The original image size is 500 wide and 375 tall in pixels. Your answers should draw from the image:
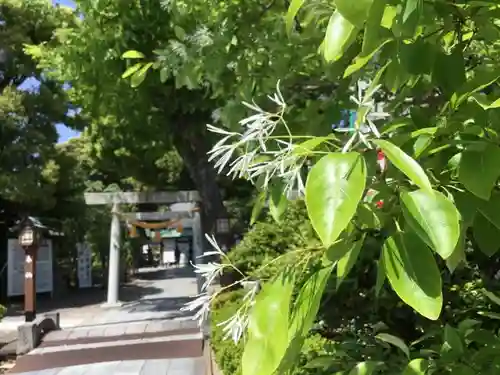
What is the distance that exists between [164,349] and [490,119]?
806 centimetres

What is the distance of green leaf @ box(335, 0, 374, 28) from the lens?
782 mm

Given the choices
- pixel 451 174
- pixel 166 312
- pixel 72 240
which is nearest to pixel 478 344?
pixel 451 174

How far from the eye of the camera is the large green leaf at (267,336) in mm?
757

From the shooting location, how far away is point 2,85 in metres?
16.1

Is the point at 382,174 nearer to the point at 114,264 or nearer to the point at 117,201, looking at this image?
the point at 114,264

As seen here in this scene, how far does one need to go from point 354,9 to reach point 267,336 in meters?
0.43

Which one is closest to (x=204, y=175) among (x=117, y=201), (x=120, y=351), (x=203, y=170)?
(x=203, y=170)

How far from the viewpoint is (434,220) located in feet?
2.29

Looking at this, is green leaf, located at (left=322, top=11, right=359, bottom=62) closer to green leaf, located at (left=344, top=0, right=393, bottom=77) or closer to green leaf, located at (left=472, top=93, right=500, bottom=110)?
green leaf, located at (left=344, top=0, right=393, bottom=77)

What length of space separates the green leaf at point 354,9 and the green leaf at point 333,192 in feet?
0.65

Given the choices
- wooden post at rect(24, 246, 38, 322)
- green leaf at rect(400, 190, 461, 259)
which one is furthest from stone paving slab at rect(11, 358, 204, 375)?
green leaf at rect(400, 190, 461, 259)

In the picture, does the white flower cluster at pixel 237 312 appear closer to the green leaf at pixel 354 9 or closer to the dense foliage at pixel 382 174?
the dense foliage at pixel 382 174

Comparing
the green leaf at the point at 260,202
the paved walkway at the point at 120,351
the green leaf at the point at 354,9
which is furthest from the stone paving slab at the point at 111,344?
the green leaf at the point at 354,9

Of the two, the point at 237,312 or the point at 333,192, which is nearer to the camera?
the point at 333,192
